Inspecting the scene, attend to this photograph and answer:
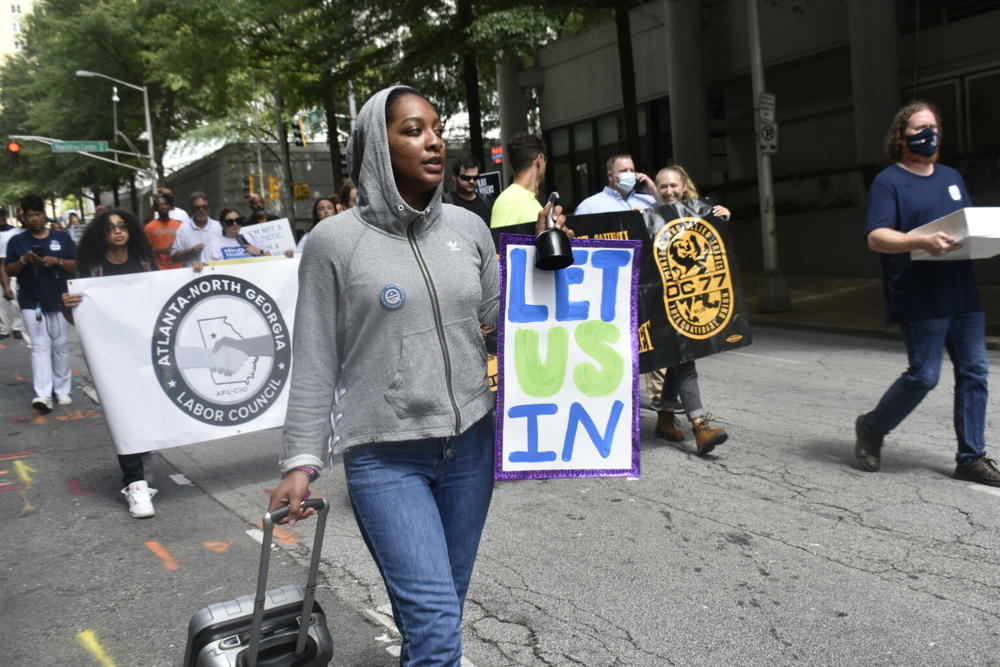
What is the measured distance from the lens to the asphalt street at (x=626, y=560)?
141 inches

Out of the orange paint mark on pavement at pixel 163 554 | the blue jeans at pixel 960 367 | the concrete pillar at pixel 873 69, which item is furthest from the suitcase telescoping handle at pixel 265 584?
the concrete pillar at pixel 873 69

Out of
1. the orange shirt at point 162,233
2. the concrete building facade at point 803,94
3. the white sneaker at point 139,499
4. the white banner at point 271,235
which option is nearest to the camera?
the white sneaker at point 139,499

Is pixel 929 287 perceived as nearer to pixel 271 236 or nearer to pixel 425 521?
pixel 425 521

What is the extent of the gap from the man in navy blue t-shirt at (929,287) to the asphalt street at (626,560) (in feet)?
1.46

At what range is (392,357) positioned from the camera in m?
2.42

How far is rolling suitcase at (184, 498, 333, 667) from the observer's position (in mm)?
2457

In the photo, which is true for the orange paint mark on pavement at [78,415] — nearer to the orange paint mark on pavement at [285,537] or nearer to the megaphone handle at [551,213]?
the orange paint mark on pavement at [285,537]

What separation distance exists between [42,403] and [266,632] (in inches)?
295

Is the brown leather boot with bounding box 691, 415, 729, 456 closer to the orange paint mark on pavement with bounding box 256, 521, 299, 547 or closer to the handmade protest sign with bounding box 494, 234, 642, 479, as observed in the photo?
the orange paint mark on pavement with bounding box 256, 521, 299, 547

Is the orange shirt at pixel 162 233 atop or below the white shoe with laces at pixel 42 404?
atop

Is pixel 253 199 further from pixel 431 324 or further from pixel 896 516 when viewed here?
pixel 431 324

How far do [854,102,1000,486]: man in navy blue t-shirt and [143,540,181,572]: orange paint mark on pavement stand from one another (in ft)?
13.0

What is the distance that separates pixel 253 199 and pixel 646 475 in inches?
371

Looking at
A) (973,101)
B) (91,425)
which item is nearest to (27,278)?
(91,425)
